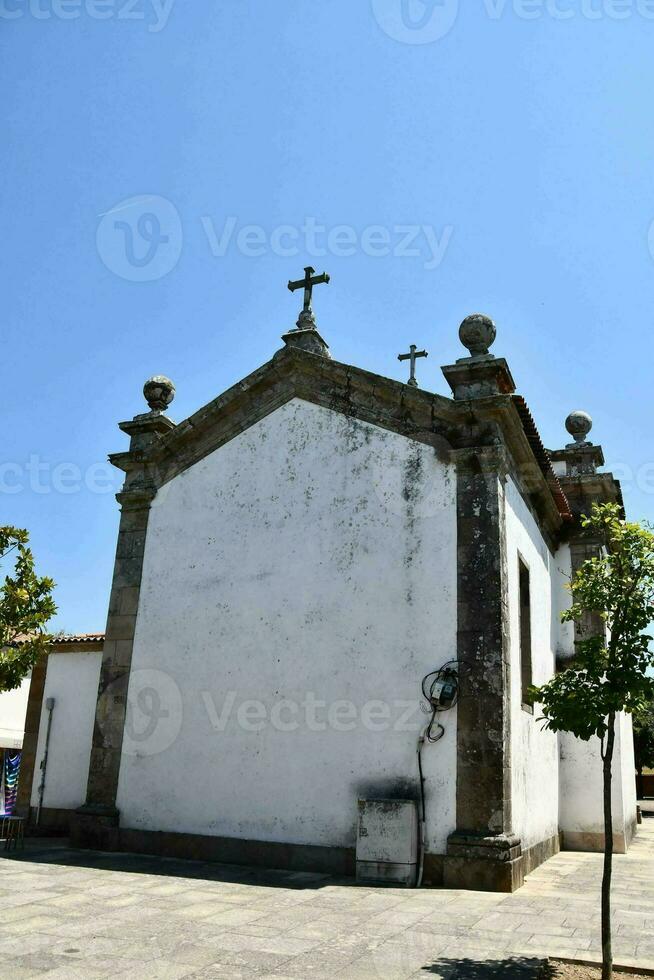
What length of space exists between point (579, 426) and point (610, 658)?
31.6ft

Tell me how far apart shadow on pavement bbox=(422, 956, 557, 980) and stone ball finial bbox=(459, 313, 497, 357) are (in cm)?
641

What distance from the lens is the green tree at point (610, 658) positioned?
17.2 feet

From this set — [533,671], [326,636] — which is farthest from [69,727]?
[533,671]

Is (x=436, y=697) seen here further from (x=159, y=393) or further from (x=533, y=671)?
(x=159, y=393)

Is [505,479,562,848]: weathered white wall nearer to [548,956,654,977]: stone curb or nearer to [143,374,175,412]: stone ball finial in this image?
[548,956,654,977]: stone curb

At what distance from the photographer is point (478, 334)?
31.3 feet

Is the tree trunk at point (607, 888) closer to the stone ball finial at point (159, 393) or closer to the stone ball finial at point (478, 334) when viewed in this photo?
the stone ball finial at point (478, 334)

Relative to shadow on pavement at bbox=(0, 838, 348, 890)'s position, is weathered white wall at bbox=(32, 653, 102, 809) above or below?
above

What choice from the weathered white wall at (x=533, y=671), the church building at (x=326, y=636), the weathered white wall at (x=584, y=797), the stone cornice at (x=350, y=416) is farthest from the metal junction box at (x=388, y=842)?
the weathered white wall at (x=584, y=797)

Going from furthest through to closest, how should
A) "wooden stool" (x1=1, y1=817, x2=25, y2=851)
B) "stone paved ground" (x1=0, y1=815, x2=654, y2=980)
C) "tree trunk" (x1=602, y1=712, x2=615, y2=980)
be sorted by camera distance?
"wooden stool" (x1=1, y1=817, x2=25, y2=851), "stone paved ground" (x1=0, y1=815, x2=654, y2=980), "tree trunk" (x1=602, y1=712, x2=615, y2=980)

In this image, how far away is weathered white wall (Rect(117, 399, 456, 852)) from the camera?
8703 millimetres

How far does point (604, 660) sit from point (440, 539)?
12.0 feet

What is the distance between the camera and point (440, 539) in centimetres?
902

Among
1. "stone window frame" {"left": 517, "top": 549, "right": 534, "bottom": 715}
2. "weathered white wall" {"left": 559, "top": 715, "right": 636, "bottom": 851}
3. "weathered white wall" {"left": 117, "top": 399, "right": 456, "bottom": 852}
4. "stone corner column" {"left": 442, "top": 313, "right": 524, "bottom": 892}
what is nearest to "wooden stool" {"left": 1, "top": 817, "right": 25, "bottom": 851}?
"weathered white wall" {"left": 117, "top": 399, "right": 456, "bottom": 852}
